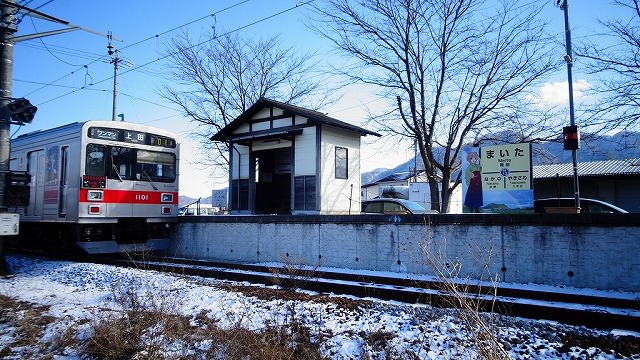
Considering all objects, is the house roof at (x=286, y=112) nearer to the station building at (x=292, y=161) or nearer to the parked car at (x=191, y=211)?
the station building at (x=292, y=161)

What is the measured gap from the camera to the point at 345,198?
16.7m

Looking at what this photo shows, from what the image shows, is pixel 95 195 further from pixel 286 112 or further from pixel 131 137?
pixel 286 112

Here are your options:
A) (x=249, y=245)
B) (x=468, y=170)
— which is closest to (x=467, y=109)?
(x=468, y=170)

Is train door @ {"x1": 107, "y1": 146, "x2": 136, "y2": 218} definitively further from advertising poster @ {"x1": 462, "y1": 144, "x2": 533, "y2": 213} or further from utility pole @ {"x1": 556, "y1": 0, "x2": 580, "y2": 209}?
utility pole @ {"x1": 556, "y1": 0, "x2": 580, "y2": 209}

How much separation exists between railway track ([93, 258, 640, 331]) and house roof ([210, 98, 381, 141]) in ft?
24.0

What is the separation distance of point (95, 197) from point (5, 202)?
2.07 m

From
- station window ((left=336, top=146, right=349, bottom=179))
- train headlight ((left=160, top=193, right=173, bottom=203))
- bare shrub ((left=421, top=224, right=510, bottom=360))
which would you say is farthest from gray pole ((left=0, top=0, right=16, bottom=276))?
station window ((left=336, top=146, right=349, bottom=179))

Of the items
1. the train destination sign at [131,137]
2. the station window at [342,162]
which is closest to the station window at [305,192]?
the station window at [342,162]

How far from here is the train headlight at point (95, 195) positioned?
38.0 ft

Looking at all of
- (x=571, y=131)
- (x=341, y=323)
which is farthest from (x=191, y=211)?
(x=341, y=323)

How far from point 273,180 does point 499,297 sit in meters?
12.4

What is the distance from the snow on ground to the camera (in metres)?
4.54

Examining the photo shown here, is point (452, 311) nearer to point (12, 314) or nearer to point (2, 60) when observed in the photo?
point (12, 314)

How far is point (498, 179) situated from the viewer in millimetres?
11625
